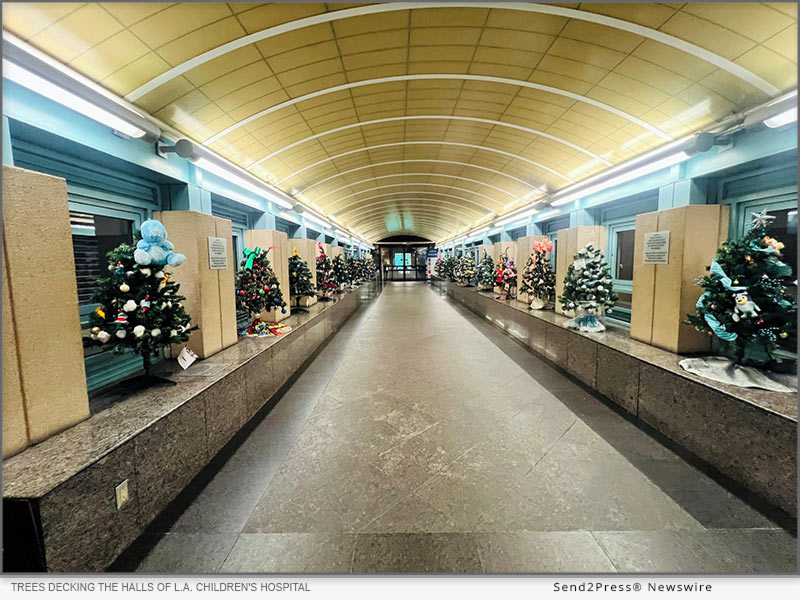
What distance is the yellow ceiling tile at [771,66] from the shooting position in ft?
8.04

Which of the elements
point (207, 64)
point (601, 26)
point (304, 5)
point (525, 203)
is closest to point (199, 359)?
point (207, 64)

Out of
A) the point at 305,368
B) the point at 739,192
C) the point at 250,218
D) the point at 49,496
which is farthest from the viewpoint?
the point at 250,218

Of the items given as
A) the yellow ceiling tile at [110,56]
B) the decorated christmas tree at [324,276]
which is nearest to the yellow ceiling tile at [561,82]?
the yellow ceiling tile at [110,56]

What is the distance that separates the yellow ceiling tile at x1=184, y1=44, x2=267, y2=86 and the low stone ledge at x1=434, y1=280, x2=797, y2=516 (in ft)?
16.6

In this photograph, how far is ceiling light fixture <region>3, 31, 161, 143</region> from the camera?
1933 millimetres

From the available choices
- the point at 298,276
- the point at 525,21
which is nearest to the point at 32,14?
the point at 525,21

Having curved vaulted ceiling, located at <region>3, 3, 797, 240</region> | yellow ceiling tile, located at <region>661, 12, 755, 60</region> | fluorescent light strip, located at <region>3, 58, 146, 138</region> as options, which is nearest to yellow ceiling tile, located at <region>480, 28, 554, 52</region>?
curved vaulted ceiling, located at <region>3, 3, 797, 240</region>

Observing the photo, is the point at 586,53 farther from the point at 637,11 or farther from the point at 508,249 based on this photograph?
the point at 508,249

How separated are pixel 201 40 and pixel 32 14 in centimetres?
100

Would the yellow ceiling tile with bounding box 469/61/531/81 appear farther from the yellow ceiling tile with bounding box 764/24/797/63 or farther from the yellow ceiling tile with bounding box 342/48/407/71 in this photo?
the yellow ceiling tile with bounding box 764/24/797/63

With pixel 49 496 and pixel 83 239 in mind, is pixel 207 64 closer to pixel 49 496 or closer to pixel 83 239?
pixel 83 239

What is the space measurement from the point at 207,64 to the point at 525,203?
26.1 ft

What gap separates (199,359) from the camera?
3344 millimetres

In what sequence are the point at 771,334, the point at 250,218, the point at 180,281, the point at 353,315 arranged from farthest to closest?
the point at 353,315, the point at 250,218, the point at 180,281, the point at 771,334
